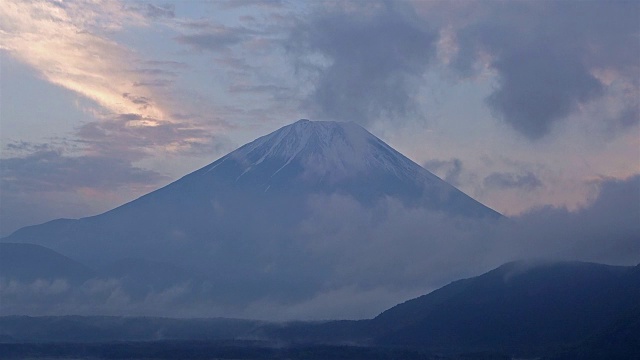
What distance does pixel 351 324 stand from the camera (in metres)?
126

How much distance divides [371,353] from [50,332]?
51.8 meters

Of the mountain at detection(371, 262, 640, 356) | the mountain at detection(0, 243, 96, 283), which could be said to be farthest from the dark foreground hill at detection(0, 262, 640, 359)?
the mountain at detection(0, 243, 96, 283)

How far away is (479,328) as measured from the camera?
10988 centimetres

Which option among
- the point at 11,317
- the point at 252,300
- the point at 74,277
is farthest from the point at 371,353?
the point at 74,277

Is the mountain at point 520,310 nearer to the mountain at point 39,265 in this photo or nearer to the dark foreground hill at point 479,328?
the dark foreground hill at point 479,328

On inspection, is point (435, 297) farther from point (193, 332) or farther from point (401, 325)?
point (193, 332)

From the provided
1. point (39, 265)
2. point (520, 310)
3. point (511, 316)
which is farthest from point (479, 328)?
point (39, 265)

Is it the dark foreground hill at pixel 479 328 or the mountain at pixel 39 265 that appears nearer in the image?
the dark foreground hill at pixel 479 328

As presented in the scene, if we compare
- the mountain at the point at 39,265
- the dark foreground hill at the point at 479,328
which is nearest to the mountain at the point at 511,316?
the dark foreground hill at the point at 479,328

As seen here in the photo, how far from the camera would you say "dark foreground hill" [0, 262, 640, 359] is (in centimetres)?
9888

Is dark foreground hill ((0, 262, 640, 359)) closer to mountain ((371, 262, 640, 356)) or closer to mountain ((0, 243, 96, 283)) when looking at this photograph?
mountain ((371, 262, 640, 356))

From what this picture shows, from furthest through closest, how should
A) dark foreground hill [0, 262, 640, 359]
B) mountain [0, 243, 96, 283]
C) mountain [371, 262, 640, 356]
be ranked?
1. mountain [0, 243, 96, 283]
2. mountain [371, 262, 640, 356]
3. dark foreground hill [0, 262, 640, 359]

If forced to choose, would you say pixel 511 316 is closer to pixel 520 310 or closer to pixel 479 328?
pixel 520 310

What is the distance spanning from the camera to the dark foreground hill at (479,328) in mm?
98875
